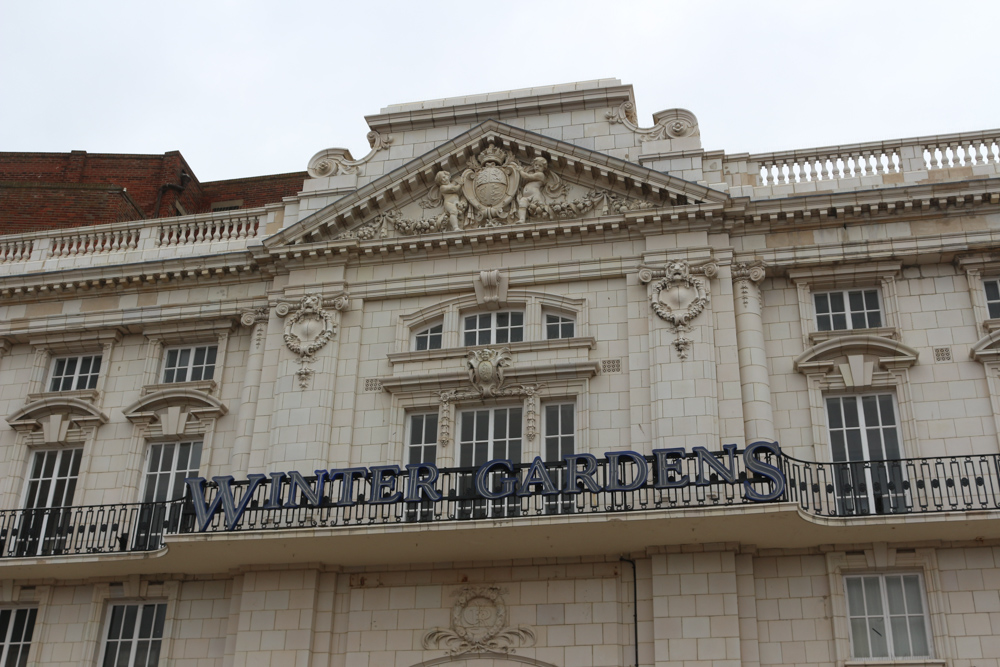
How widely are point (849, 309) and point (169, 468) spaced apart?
13.5 m

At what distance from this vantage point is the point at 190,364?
22734mm

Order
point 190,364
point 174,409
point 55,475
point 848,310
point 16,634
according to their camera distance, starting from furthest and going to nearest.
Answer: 1. point 190,364
2. point 55,475
3. point 174,409
4. point 16,634
5. point 848,310

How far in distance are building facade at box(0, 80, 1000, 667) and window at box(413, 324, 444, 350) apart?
0.10 m

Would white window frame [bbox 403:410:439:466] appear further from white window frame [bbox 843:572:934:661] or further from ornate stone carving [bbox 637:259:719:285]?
white window frame [bbox 843:572:934:661]

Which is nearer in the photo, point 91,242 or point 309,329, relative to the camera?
point 309,329

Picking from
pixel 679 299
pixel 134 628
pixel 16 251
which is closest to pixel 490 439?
pixel 679 299

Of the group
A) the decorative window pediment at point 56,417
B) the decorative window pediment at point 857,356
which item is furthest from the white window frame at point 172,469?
the decorative window pediment at point 857,356

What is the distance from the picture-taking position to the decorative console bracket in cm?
2111

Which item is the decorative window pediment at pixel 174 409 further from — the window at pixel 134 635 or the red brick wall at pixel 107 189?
the red brick wall at pixel 107 189

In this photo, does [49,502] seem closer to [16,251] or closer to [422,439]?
[16,251]

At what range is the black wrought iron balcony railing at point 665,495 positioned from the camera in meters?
17.1

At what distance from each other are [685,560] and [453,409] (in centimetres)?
517

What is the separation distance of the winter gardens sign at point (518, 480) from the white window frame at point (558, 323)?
307cm

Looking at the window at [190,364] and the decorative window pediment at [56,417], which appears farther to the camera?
the window at [190,364]
